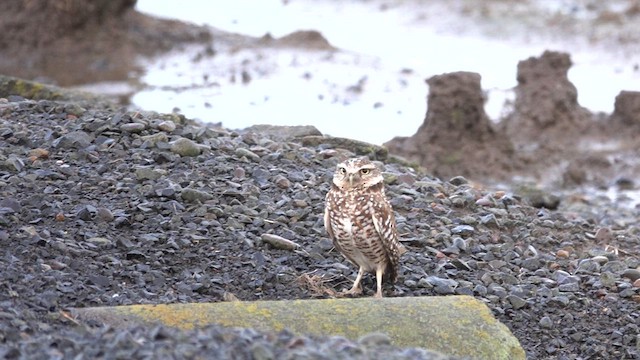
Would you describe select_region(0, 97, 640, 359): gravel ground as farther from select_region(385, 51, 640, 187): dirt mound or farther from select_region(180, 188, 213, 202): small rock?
select_region(385, 51, 640, 187): dirt mound

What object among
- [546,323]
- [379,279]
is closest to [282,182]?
[379,279]

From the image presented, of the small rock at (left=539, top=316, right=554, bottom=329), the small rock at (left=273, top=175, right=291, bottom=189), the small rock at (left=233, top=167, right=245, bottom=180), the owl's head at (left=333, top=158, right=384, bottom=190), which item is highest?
the owl's head at (left=333, top=158, right=384, bottom=190)

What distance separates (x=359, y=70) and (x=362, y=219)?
36.7 feet

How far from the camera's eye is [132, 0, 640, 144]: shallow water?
16.1 metres

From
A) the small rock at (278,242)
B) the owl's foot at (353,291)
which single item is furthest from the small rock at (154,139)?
the owl's foot at (353,291)

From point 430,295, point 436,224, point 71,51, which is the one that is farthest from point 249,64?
point 430,295

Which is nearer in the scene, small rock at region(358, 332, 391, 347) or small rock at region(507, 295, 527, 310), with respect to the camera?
small rock at region(358, 332, 391, 347)

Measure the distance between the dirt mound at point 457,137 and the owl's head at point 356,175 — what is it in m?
6.14

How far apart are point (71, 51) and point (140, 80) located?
6.17 ft

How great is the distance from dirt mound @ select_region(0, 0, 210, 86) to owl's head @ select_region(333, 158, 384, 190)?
1168cm

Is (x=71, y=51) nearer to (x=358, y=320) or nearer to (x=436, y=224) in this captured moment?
(x=436, y=224)

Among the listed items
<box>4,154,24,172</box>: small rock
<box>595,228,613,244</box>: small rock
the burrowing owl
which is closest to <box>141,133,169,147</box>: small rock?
<box>4,154,24,172</box>: small rock

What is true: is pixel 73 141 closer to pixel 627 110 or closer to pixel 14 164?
pixel 14 164

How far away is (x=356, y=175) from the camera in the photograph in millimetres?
7516
